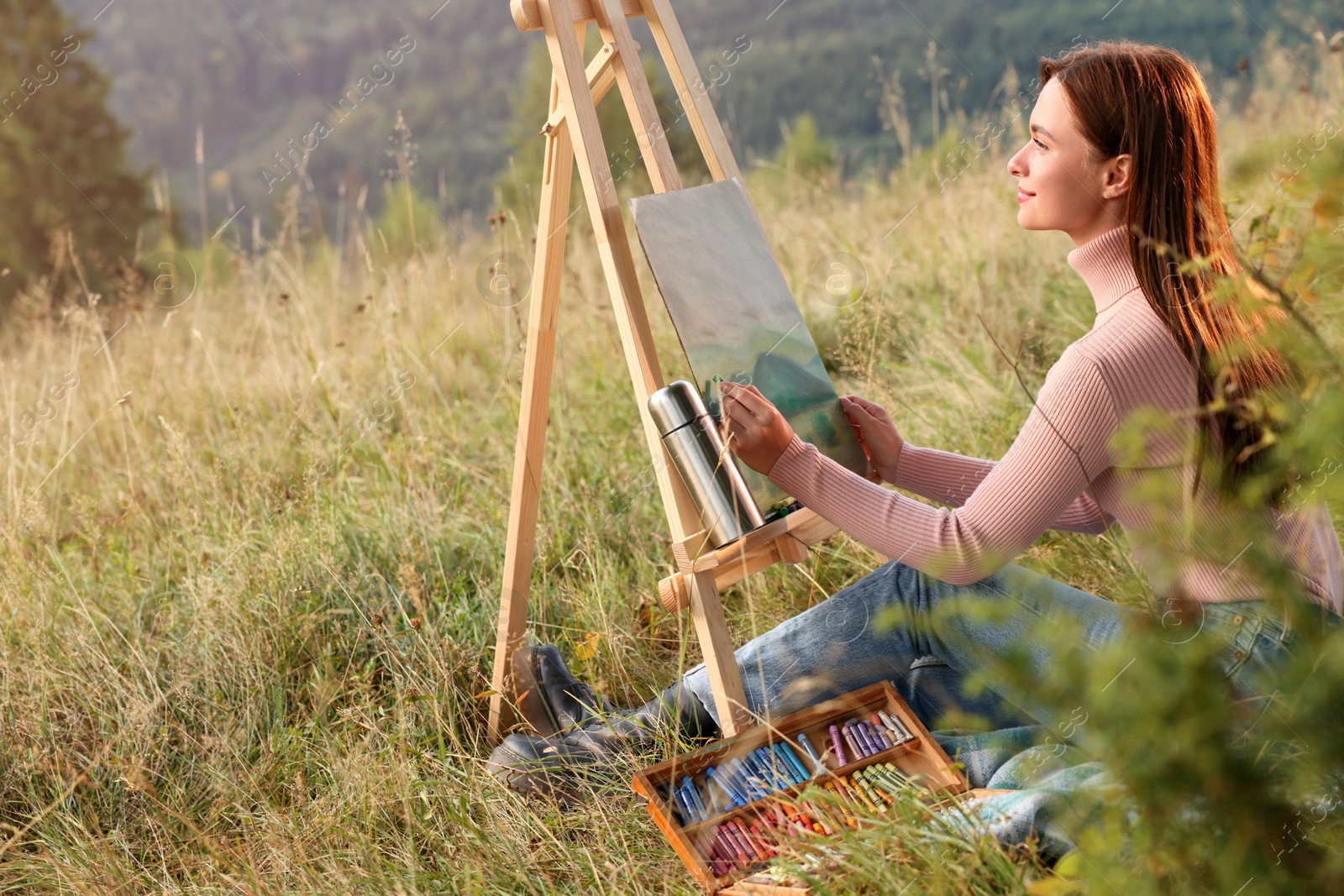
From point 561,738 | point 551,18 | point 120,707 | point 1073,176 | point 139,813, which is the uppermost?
point 551,18

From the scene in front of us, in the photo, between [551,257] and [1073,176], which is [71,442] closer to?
[551,257]

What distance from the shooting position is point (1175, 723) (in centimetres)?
82

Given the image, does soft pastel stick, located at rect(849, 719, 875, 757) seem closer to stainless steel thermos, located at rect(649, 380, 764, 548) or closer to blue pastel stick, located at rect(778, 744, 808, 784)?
blue pastel stick, located at rect(778, 744, 808, 784)

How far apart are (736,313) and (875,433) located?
37 cm

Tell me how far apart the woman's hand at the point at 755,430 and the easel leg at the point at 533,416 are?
55cm

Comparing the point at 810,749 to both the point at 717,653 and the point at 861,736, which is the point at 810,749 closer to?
the point at 861,736

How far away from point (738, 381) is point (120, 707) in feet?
5.37

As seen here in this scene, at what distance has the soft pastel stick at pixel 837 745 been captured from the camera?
1.76 m

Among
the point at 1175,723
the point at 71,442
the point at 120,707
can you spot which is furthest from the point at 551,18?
the point at 71,442

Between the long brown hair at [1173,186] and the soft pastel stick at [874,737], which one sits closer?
the long brown hair at [1173,186]

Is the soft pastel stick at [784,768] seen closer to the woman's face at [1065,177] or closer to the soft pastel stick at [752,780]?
the soft pastel stick at [752,780]

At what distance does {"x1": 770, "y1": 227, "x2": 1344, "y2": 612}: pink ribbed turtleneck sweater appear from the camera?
59.5 inches

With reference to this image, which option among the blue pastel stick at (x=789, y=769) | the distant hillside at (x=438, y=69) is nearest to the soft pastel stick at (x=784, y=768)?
the blue pastel stick at (x=789, y=769)

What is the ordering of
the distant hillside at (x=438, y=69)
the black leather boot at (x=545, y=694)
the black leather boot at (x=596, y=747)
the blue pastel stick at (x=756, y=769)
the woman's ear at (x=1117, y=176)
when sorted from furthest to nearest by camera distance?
the distant hillside at (x=438, y=69)
the black leather boot at (x=545, y=694)
the black leather boot at (x=596, y=747)
the blue pastel stick at (x=756, y=769)
the woman's ear at (x=1117, y=176)
